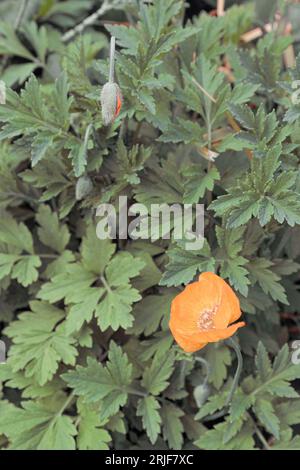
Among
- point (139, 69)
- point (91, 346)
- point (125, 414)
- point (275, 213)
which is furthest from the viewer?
point (125, 414)

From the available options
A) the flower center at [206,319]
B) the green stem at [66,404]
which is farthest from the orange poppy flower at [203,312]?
the green stem at [66,404]

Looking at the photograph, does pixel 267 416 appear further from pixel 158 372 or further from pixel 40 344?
pixel 40 344

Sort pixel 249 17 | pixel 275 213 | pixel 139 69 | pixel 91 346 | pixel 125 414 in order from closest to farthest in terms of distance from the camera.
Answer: pixel 275 213
pixel 139 69
pixel 91 346
pixel 125 414
pixel 249 17

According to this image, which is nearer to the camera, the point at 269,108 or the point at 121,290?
the point at 121,290

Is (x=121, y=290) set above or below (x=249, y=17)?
below

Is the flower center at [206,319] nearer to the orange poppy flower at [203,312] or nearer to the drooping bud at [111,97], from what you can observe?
the orange poppy flower at [203,312]

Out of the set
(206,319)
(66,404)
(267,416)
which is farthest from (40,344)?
(267,416)
